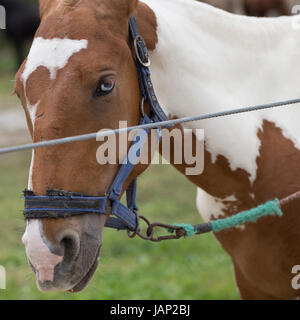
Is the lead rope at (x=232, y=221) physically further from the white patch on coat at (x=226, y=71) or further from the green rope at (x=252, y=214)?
the white patch on coat at (x=226, y=71)

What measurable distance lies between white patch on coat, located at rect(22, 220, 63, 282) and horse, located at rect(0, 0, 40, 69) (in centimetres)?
1022

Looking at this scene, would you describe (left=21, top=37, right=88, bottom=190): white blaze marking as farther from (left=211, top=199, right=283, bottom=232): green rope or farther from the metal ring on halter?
(left=211, top=199, right=283, bottom=232): green rope

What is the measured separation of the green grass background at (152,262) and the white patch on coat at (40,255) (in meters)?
1.26

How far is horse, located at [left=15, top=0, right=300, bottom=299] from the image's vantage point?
1.56 meters

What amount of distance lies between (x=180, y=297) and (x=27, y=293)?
109cm

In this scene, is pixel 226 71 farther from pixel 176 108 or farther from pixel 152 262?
pixel 152 262

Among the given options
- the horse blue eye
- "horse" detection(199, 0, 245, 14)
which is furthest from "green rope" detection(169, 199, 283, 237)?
"horse" detection(199, 0, 245, 14)

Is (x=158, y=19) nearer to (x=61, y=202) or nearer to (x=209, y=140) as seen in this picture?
(x=209, y=140)

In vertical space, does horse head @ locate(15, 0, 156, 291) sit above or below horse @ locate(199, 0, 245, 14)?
above

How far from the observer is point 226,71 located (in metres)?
1.95

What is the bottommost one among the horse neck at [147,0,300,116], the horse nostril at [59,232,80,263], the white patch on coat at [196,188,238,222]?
the white patch on coat at [196,188,238,222]

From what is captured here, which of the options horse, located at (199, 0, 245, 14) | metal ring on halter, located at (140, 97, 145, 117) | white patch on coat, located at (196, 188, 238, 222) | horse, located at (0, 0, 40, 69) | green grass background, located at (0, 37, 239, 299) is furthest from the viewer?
horse, located at (0, 0, 40, 69)

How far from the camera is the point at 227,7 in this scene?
7621 mm

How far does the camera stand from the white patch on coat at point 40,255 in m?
1.52
